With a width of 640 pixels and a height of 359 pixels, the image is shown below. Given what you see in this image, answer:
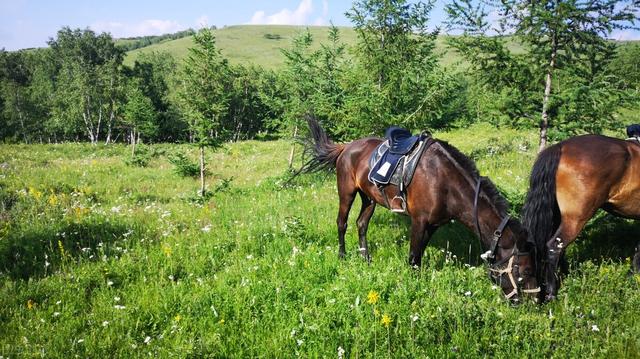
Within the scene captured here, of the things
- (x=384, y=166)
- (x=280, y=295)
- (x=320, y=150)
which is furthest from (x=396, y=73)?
(x=280, y=295)

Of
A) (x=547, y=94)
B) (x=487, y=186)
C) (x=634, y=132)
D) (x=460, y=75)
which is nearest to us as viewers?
(x=487, y=186)

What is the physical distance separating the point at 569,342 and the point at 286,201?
828 centimetres

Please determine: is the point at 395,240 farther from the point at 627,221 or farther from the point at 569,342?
the point at 627,221

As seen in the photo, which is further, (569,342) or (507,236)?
(507,236)

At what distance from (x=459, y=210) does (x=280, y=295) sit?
289 centimetres

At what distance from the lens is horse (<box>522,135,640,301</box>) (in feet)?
18.0

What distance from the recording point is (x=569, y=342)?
166 inches

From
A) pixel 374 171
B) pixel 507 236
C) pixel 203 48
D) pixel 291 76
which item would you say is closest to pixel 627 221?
pixel 507 236

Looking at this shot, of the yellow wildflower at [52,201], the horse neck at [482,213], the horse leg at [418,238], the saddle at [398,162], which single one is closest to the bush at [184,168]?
the yellow wildflower at [52,201]

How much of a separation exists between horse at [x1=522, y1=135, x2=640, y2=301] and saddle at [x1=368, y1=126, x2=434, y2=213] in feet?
6.05

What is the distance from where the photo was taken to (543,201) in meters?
5.61

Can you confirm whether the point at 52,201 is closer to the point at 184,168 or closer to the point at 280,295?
the point at 280,295

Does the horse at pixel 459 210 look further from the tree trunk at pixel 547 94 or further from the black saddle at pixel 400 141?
the tree trunk at pixel 547 94

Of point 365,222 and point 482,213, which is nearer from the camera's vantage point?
point 482,213
